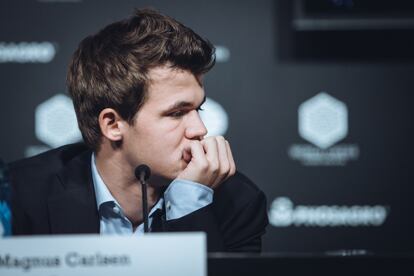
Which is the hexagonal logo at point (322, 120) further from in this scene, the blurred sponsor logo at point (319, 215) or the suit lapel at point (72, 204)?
the suit lapel at point (72, 204)

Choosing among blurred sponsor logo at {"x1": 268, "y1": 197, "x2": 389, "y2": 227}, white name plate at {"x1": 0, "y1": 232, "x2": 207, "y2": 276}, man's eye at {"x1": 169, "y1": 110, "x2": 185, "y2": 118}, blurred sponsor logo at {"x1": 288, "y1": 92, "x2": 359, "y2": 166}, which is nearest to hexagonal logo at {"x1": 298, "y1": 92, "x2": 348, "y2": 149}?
blurred sponsor logo at {"x1": 288, "y1": 92, "x2": 359, "y2": 166}

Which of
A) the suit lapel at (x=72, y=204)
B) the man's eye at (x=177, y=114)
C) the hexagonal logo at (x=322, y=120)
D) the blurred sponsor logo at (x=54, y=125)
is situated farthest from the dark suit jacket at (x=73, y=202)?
the hexagonal logo at (x=322, y=120)

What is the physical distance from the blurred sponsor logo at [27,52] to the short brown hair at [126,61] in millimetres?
784

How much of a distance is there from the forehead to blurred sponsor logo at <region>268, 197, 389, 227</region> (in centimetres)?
100

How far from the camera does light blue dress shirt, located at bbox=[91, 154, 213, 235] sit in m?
1.50

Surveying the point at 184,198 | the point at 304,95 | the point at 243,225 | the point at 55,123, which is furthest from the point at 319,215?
the point at 184,198

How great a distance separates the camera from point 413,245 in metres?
2.59

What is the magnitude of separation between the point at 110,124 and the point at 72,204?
23 cm

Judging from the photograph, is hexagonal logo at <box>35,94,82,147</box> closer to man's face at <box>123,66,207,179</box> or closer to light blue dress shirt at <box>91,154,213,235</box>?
light blue dress shirt at <box>91,154,213,235</box>

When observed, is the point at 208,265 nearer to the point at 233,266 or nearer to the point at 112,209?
the point at 233,266

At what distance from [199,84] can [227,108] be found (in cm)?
88

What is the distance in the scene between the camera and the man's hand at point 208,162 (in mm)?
1585

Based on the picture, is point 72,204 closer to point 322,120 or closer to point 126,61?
point 126,61

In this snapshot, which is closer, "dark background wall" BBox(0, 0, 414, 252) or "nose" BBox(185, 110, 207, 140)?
"nose" BBox(185, 110, 207, 140)
